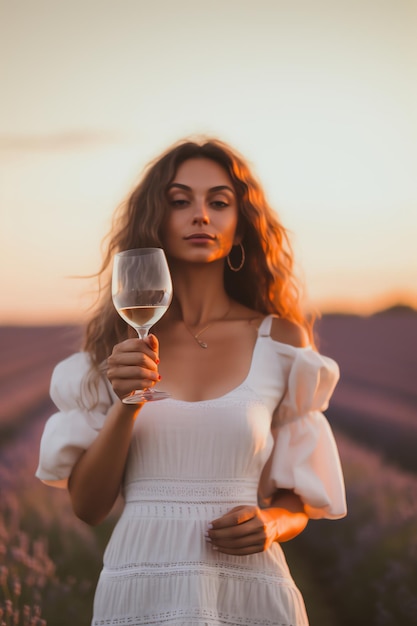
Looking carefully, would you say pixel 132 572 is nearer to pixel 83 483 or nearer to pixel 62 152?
pixel 83 483

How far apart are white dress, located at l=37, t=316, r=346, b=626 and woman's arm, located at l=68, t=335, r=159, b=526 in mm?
57

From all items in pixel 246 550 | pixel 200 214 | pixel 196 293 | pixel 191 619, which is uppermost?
pixel 200 214

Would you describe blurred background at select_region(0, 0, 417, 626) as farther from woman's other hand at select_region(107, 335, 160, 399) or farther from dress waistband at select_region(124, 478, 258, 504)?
woman's other hand at select_region(107, 335, 160, 399)

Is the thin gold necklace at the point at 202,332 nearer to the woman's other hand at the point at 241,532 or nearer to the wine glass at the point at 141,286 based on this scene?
the woman's other hand at the point at 241,532

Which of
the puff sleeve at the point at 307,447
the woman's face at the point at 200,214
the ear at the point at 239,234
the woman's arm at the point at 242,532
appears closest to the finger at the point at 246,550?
the woman's arm at the point at 242,532

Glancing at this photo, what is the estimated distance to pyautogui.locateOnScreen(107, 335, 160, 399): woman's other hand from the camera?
5.82 feet

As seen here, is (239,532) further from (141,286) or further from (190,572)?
(141,286)

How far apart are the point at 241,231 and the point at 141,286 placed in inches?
33.9

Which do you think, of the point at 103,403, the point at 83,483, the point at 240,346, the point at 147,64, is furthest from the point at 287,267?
the point at 147,64

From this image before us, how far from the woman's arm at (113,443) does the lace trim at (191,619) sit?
0.29 m

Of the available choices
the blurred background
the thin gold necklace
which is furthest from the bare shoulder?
the blurred background

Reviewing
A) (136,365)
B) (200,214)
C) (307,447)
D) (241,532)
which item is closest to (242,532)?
(241,532)

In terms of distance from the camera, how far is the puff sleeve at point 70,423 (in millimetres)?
2230

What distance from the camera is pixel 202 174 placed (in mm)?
2418
